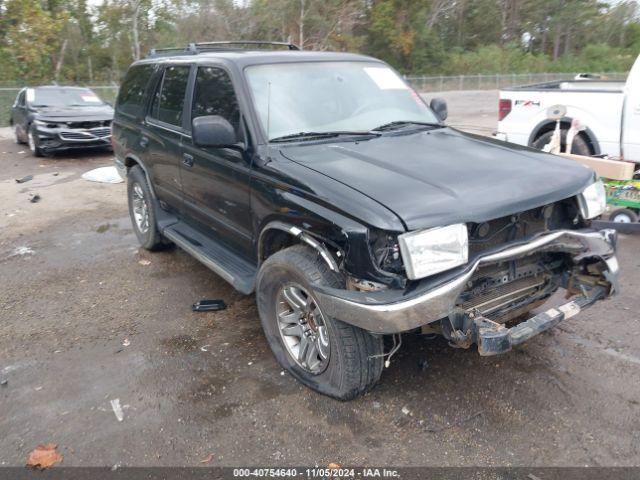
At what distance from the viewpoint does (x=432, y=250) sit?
9.34 feet

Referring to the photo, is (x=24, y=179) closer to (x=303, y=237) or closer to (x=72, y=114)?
(x=72, y=114)

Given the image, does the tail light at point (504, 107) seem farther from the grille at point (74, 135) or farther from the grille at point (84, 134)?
the grille at point (74, 135)

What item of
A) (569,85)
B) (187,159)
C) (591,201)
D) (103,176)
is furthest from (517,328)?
(103,176)

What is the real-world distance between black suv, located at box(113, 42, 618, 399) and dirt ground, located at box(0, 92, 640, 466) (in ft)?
Answer: 1.10

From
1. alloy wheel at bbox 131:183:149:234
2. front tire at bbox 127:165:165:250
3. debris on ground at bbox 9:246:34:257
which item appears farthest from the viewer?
debris on ground at bbox 9:246:34:257

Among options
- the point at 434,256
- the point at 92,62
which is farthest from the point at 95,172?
the point at 92,62

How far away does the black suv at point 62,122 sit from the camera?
1254 centimetres

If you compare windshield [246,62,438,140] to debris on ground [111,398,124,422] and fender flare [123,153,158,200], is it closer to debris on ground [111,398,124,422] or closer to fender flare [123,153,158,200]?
debris on ground [111,398,124,422]

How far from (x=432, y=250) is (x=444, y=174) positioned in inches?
26.4

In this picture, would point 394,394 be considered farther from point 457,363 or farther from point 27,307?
→ point 27,307

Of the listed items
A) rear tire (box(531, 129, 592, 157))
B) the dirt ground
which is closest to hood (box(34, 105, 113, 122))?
the dirt ground

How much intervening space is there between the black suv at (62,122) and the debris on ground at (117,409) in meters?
10.4

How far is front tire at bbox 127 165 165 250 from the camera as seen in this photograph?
19.5 ft

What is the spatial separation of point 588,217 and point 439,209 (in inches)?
49.6
